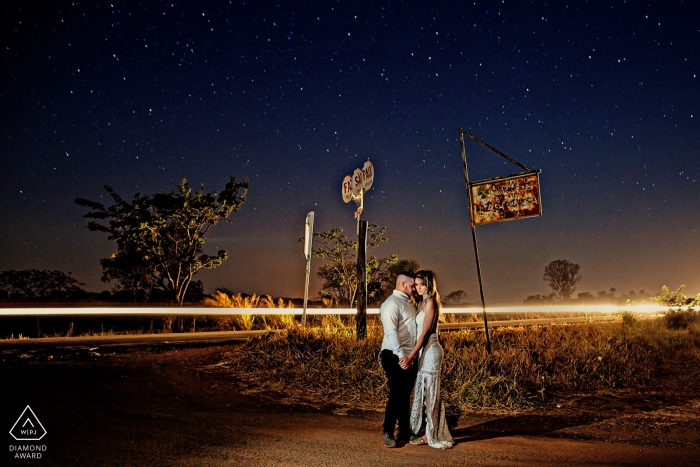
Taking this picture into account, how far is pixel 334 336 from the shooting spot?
40.2ft

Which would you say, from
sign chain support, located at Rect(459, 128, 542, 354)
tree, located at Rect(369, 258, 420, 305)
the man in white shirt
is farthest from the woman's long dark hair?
tree, located at Rect(369, 258, 420, 305)

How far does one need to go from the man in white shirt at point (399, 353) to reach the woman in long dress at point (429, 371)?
0.30ft

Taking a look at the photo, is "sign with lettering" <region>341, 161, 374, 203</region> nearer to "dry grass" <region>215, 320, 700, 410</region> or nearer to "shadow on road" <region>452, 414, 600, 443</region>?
"dry grass" <region>215, 320, 700, 410</region>

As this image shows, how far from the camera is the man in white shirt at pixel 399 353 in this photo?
616 cm

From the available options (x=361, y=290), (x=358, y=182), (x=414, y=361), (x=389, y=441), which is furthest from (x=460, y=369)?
(x=358, y=182)

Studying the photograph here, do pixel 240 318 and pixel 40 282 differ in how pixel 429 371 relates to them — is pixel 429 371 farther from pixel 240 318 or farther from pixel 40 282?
pixel 40 282

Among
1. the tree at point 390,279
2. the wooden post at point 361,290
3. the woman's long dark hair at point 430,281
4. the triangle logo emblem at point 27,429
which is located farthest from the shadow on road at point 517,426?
the tree at point 390,279

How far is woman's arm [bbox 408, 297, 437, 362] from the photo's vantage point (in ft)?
20.0

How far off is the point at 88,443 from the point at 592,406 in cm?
724

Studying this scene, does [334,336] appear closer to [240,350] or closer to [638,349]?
[240,350]

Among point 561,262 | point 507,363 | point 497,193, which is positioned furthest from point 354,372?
point 561,262

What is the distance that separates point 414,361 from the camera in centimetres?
637

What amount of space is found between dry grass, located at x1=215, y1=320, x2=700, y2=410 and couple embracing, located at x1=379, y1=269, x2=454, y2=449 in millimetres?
2147

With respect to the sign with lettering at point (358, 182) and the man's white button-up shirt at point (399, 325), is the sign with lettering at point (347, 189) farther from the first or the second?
the man's white button-up shirt at point (399, 325)
